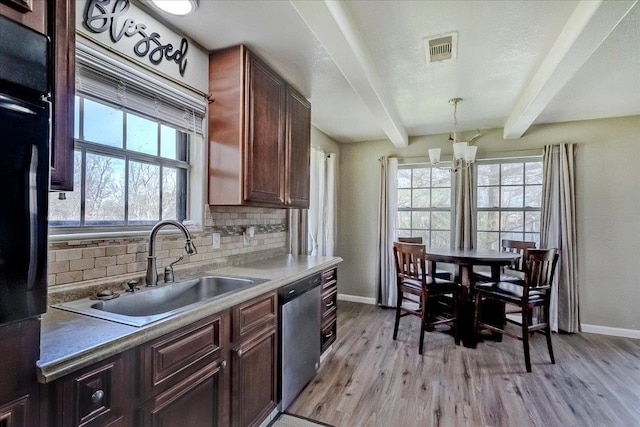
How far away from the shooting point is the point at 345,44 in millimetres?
1811

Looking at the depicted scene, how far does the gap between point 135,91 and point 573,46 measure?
250 centimetres

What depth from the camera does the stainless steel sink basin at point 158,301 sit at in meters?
1.20

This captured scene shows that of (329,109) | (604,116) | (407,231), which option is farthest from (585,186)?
(329,109)

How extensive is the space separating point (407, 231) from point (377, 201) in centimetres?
61

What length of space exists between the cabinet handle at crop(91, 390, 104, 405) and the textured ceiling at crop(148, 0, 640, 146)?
5.72 feet

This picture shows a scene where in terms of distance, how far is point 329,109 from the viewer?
324 centimetres

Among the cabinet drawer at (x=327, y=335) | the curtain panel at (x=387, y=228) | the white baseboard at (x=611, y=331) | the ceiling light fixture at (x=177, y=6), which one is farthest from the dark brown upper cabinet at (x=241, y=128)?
the white baseboard at (x=611, y=331)

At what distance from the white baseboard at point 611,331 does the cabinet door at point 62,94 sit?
15.7 ft

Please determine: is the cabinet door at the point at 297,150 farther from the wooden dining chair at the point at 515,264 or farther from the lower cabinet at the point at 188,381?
the wooden dining chair at the point at 515,264

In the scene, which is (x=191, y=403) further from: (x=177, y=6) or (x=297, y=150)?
(x=297, y=150)

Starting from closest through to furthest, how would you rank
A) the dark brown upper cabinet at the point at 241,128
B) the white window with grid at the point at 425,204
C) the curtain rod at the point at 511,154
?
the dark brown upper cabinet at the point at 241,128, the curtain rod at the point at 511,154, the white window with grid at the point at 425,204

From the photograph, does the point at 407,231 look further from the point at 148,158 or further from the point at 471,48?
the point at 148,158

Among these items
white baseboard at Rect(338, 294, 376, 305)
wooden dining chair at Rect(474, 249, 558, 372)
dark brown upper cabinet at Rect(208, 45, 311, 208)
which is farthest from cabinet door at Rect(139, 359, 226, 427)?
white baseboard at Rect(338, 294, 376, 305)

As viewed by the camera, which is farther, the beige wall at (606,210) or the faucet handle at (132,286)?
the beige wall at (606,210)
